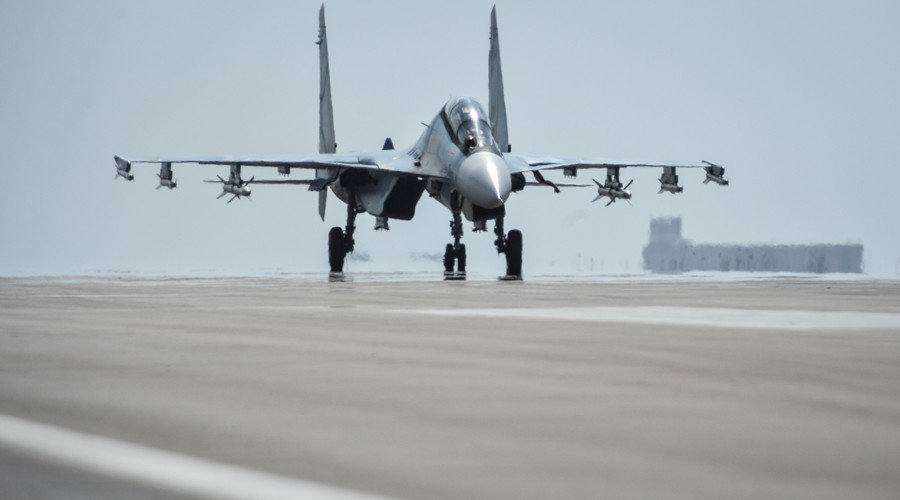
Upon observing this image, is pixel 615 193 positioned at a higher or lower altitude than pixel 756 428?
higher

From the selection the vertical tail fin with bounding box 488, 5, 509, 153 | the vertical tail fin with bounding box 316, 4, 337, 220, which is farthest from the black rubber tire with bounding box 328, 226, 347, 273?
the vertical tail fin with bounding box 316, 4, 337, 220

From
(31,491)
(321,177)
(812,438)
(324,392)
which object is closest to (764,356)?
(324,392)

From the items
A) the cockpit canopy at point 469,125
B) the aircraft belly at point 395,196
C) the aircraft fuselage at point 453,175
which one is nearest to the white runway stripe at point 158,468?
the aircraft fuselage at point 453,175

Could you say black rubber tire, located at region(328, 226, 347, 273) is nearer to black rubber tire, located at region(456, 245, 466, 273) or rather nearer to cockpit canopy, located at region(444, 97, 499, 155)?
black rubber tire, located at region(456, 245, 466, 273)

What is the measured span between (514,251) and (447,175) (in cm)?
302

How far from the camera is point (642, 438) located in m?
3.61

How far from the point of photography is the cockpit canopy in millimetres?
27688

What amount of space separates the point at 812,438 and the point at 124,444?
1.79 m

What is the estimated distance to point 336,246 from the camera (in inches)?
1390

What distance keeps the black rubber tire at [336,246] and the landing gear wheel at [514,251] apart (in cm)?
592

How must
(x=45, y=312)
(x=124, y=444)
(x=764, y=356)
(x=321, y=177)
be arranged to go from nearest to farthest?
1. (x=124, y=444)
2. (x=764, y=356)
3. (x=45, y=312)
4. (x=321, y=177)

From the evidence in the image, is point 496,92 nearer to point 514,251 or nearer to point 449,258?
point 449,258

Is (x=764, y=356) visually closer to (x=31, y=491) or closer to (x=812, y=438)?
(x=812, y=438)

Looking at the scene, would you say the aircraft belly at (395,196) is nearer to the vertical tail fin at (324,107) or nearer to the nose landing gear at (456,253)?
the nose landing gear at (456,253)
